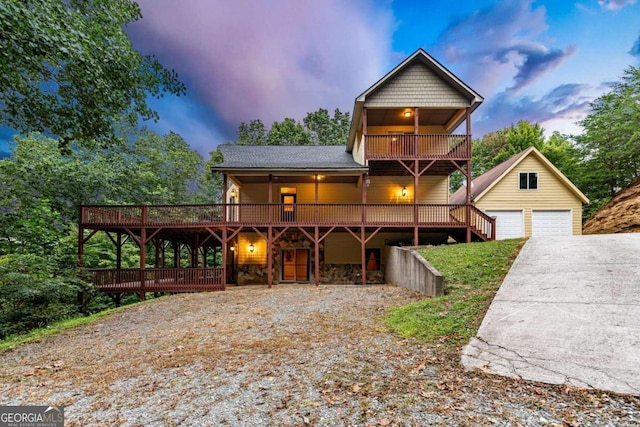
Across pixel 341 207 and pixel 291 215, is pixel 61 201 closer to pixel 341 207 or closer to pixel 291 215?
pixel 291 215

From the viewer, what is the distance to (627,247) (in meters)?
7.76

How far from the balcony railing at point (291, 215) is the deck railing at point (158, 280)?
2.09m

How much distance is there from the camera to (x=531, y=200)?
51.0 ft

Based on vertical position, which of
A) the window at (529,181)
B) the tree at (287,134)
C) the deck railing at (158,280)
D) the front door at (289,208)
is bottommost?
the deck railing at (158,280)

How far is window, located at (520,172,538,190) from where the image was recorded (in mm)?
15602

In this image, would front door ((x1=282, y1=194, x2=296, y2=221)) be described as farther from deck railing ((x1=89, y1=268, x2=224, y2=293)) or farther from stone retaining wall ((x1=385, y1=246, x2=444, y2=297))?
stone retaining wall ((x1=385, y1=246, x2=444, y2=297))

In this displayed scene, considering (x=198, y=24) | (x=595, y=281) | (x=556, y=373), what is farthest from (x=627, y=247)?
(x=198, y=24)

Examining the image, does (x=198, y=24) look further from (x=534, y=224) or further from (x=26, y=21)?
(x=534, y=224)

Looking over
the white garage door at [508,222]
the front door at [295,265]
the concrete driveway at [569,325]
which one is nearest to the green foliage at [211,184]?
the front door at [295,265]

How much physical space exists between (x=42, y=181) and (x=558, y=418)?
2513 centimetres

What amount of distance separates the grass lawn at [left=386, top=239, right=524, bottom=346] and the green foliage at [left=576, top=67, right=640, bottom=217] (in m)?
15.1

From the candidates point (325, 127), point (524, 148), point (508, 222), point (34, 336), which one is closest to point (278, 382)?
point (34, 336)

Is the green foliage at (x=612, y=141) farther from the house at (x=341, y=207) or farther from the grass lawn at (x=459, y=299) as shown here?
the grass lawn at (x=459, y=299)

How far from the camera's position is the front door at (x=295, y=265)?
52.7 ft
